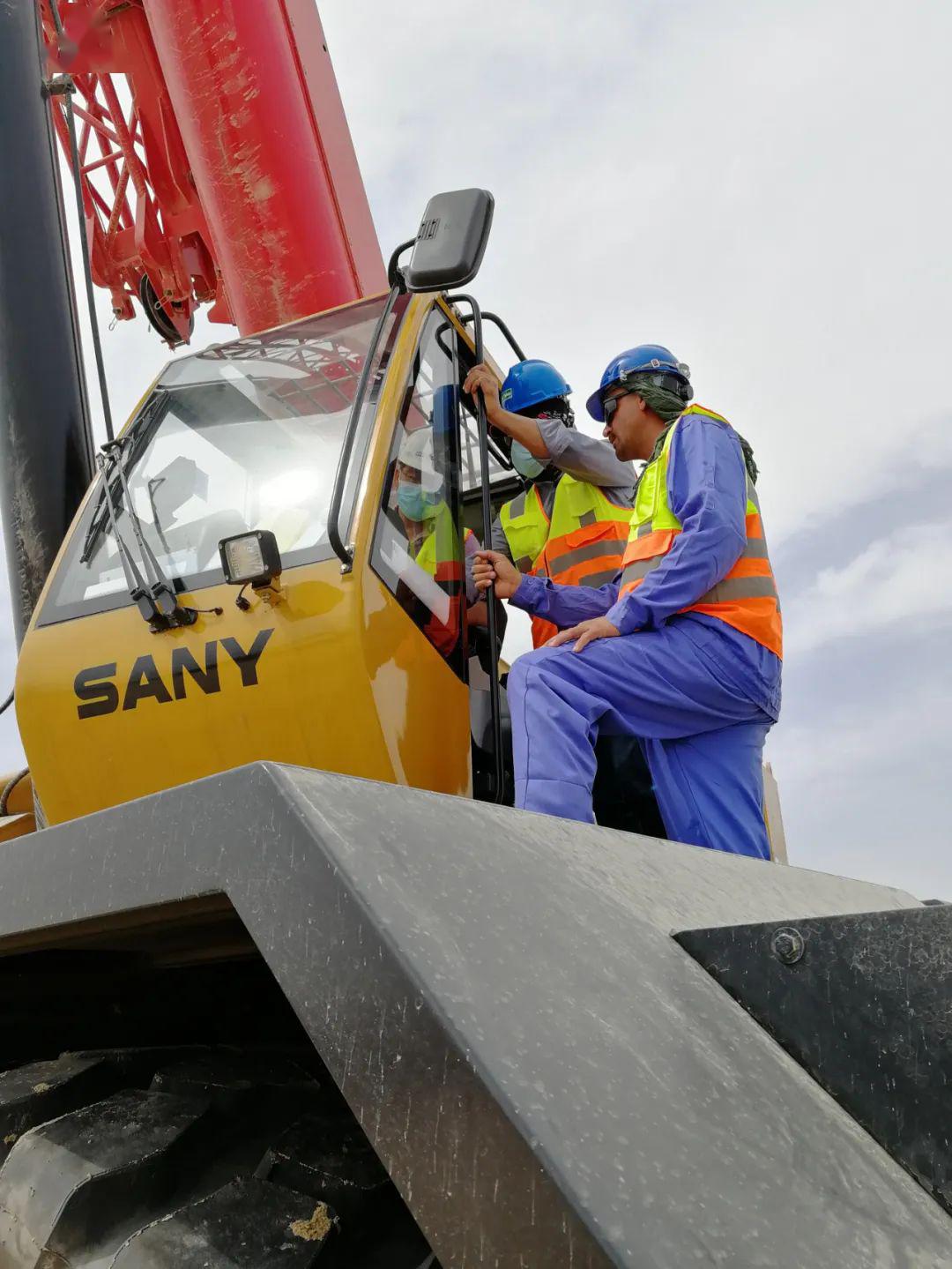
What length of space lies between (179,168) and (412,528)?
2813mm

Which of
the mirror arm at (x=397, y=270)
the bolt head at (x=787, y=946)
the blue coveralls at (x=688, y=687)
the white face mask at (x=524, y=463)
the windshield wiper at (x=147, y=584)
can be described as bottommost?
the blue coveralls at (x=688, y=687)

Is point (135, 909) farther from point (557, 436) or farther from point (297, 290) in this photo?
point (297, 290)

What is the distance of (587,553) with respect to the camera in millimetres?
3199

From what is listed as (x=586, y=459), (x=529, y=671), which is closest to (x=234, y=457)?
(x=529, y=671)

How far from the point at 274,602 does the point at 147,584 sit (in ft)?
0.99

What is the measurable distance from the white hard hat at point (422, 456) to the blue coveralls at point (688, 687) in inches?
20.2

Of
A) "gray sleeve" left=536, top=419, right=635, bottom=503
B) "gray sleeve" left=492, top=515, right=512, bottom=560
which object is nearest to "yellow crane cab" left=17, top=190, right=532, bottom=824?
"gray sleeve" left=536, top=419, right=635, bottom=503

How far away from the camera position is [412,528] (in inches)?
96.0

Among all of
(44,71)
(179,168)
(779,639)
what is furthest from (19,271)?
(779,639)

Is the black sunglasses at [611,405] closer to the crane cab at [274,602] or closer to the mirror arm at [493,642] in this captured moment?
the mirror arm at [493,642]

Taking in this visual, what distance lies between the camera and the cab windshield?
7.54 feet

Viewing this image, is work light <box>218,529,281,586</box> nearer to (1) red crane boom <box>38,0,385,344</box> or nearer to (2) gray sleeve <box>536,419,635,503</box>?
(2) gray sleeve <box>536,419,635,503</box>

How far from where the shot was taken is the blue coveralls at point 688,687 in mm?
2322

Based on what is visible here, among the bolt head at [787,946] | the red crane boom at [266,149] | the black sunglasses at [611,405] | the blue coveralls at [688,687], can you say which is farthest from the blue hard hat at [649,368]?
the bolt head at [787,946]
